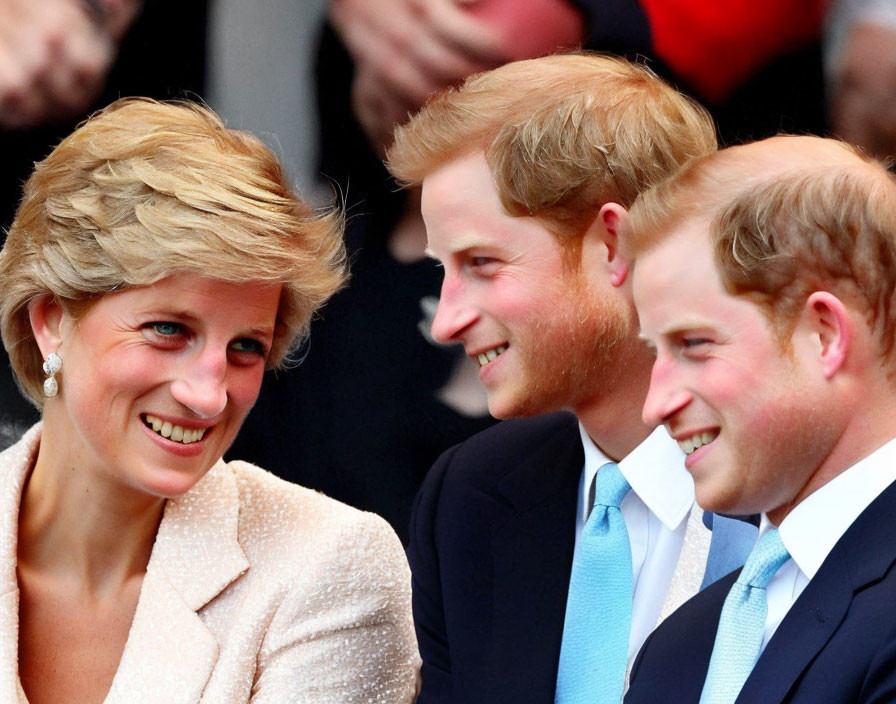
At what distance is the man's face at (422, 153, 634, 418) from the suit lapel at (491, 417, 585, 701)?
0.54 feet

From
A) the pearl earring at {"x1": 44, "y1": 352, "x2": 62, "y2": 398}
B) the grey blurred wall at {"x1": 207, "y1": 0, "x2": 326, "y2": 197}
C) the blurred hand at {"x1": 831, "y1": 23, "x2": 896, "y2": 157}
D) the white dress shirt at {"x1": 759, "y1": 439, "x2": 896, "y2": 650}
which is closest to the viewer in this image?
the white dress shirt at {"x1": 759, "y1": 439, "x2": 896, "y2": 650}

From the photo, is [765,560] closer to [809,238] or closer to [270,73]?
[809,238]

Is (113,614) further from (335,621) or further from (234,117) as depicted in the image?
(234,117)

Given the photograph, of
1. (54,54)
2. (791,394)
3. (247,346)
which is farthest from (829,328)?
(54,54)

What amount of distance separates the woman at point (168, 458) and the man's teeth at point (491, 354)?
307 millimetres

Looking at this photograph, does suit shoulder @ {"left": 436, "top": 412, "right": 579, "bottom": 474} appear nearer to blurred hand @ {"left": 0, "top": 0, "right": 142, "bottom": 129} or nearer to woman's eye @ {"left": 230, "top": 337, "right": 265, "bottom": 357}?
woman's eye @ {"left": 230, "top": 337, "right": 265, "bottom": 357}

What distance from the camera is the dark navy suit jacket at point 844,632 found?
157cm

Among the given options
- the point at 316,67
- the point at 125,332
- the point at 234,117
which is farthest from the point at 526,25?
the point at 125,332

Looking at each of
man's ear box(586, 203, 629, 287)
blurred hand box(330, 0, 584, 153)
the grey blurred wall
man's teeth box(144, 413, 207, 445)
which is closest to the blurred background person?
blurred hand box(330, 0, 584, 153)

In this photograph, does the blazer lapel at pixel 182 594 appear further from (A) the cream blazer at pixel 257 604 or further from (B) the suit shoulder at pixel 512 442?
(B) the suit shoulder at pixel 512 442

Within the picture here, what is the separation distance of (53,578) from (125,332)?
1.69 ft

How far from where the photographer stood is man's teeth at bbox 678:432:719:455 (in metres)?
1.79

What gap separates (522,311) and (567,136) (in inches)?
11.8

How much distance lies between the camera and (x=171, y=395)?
2387 millimetres
